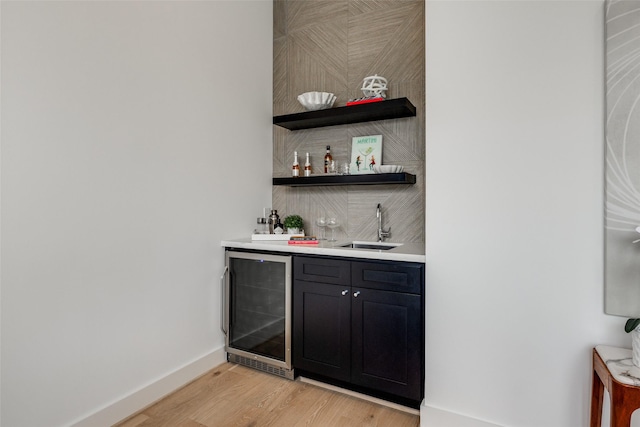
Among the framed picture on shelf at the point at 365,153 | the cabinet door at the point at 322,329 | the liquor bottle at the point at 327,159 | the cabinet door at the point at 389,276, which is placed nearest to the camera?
the cabinet door at the point at 389,276

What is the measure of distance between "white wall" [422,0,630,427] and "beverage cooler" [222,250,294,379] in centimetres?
95

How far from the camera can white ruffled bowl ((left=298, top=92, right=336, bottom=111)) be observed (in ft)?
8.76

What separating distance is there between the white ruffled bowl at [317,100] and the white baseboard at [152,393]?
6.49 ft

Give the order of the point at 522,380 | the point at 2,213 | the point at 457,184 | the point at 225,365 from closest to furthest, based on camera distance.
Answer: the point at 2,213 < the point at 522,380 < the point at 457,184 < the point at 225,365

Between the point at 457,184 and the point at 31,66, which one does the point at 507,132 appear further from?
the point at 31,66

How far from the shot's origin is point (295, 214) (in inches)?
120

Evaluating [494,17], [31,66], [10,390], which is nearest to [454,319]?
[494,17]

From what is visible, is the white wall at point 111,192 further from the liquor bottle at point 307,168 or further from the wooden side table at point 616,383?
the wooden side table at point 616,383

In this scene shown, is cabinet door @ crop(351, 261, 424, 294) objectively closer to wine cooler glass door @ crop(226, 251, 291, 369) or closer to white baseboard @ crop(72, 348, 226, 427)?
wine cooler glass door @ crop(226, 251, 291, 369)

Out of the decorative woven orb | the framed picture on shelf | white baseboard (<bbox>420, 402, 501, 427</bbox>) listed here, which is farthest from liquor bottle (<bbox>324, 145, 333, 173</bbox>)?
white baseboard (<bbox>420, 402, 501, 427</bbox>)

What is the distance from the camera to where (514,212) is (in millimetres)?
1706

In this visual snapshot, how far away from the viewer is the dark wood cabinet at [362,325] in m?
1.92

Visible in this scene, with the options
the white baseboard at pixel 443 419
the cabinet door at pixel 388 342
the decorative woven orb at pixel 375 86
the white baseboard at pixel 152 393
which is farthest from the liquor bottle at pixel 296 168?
the white baseboard at pixel 443 419

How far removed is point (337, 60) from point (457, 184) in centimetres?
164
